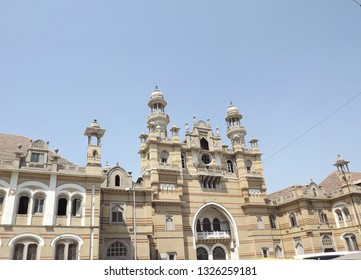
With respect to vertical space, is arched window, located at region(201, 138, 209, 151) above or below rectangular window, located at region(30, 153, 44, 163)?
above

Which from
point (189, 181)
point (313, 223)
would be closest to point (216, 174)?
point (189, 181)

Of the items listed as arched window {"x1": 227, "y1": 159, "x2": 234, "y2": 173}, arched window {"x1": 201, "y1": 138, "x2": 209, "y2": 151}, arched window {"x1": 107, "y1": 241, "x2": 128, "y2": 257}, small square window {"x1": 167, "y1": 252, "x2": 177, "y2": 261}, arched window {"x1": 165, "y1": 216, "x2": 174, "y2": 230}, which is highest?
arched window {"x1": 201, "y1": 138, "x2": 209, "y2": 151}

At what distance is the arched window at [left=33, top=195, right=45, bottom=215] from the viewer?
22.5 meters

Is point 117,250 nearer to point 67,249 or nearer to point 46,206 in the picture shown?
point 67,249

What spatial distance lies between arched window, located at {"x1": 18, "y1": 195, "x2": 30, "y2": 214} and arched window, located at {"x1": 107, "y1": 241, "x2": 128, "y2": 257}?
873 centimetres

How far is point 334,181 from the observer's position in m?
41.2

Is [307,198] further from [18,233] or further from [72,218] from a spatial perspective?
[18,233]

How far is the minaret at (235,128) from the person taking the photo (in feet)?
133

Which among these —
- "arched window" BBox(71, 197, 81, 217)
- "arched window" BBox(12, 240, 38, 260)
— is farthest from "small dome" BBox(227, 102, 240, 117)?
"arched window" BBox(12, 240, 38, 260)

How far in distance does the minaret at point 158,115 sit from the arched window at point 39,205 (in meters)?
16.2

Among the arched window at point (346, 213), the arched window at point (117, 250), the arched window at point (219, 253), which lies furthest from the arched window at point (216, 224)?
the arched window at point (346, 213)

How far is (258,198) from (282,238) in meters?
6.00

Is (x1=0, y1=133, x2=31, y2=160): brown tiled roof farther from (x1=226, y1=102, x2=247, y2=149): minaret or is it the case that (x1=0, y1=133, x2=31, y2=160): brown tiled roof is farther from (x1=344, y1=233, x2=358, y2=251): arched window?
(x1=344, y1=233, x2=358, y2=251): arched window
